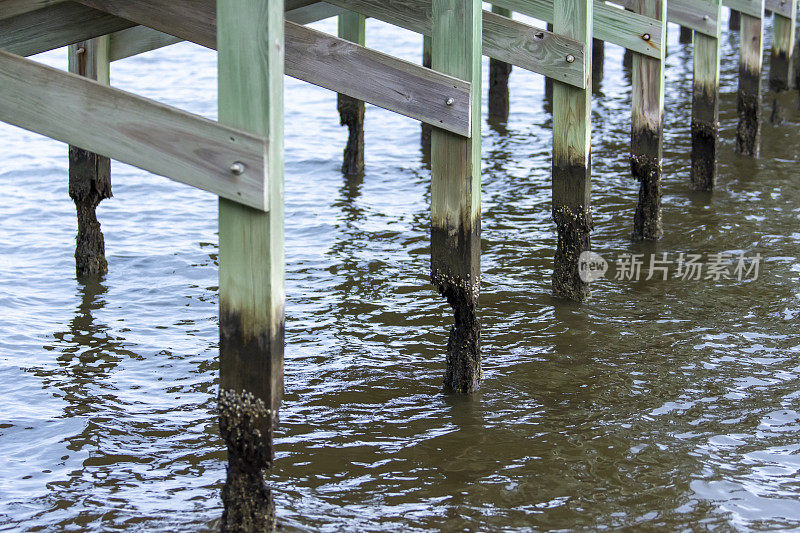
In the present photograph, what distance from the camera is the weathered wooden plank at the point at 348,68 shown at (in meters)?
4.87

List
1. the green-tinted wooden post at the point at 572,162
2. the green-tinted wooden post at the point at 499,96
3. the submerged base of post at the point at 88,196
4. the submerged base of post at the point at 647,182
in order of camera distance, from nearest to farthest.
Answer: the green-tinted wooden post at the point at 572,162 < the submerged base of post at the point at 88,196 < the submerged base of post at the point at 647,182 < the green-tinted wooden post at the point at 499,96

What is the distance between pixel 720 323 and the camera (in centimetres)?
661

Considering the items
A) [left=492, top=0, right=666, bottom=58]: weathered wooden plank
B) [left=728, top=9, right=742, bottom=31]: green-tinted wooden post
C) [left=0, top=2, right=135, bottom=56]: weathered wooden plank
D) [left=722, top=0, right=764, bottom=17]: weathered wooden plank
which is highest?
[left=728, top=9, right=742, bottom=31]: green-tinted wooden post

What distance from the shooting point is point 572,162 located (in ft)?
22.2

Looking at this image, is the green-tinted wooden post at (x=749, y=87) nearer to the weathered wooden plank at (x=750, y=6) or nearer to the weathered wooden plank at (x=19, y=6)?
the weathered wooden plank at (x=750, y=6)

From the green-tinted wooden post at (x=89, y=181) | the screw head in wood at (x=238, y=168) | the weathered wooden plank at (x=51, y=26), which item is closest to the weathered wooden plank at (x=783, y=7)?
the green-tinted wooden post at (x=89, y=181)

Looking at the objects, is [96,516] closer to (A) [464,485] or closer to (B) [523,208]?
(A) [464,485]

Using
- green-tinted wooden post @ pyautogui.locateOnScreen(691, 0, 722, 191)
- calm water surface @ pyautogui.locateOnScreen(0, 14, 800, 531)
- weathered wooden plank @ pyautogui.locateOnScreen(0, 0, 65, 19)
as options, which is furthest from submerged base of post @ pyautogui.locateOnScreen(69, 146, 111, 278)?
green-tinted wooden post @ pyautogui.locateOnScreen(691, 0, 722, 191)

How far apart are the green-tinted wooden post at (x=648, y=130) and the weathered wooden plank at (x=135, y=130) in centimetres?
476

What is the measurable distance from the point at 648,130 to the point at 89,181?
13.0 feet

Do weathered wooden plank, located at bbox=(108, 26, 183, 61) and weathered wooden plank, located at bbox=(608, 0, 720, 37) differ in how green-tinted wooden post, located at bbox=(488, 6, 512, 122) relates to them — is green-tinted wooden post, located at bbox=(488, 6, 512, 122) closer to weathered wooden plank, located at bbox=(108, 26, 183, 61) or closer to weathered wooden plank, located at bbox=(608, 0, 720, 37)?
weathered wooden plank, located at bbox=(608, 0, 720, 37)

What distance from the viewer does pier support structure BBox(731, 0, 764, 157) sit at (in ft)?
33.7

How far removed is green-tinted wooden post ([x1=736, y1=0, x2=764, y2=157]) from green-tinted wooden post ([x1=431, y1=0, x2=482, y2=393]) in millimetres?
5910

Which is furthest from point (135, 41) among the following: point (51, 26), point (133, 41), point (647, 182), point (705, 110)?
point (705, 110)
